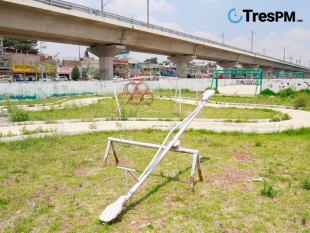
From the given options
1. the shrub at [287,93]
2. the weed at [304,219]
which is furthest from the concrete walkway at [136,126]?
the shrub at [287,93]

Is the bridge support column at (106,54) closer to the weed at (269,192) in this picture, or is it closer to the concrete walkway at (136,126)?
the concrete walkway at (136,126)

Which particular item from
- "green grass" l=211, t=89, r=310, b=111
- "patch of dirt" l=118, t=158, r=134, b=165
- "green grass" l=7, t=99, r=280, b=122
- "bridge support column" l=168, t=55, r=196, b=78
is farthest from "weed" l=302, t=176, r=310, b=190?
"bridge support column" l=168, t=55, r=196, b=78

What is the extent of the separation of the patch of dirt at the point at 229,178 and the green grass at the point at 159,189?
0.02 metres

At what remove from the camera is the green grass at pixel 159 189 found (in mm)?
3363

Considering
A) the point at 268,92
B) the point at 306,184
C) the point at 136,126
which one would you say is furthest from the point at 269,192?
the point at 268,92

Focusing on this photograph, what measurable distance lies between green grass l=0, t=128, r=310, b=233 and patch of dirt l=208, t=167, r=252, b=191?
16 mm

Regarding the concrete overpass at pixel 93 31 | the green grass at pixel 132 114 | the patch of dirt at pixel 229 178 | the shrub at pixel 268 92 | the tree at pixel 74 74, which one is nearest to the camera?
the patch of dirt at pixel 229 178

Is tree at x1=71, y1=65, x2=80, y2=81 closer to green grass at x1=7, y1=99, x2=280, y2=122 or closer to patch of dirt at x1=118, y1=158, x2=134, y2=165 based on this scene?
green grass at x1=7, y1=99, x2=280, y2=122

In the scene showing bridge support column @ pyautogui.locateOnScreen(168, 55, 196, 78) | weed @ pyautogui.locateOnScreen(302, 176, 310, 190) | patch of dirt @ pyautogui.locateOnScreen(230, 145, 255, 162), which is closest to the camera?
weed @ pyautogui.locateOnScreen(302, 176, 310, 190)

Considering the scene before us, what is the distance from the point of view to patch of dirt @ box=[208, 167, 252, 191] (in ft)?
14.8

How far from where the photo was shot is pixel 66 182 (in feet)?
15.3

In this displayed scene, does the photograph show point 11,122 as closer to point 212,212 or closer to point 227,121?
point 227,121

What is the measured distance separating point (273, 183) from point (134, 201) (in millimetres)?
2247

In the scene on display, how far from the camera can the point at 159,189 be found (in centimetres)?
432
